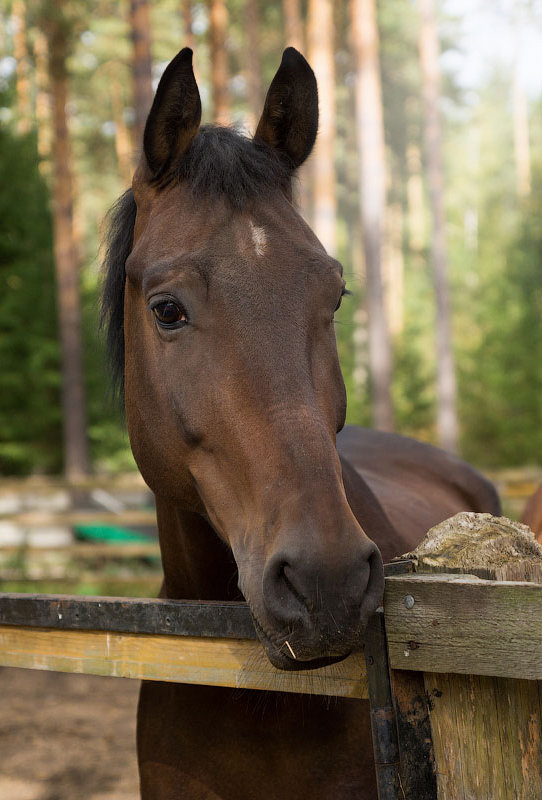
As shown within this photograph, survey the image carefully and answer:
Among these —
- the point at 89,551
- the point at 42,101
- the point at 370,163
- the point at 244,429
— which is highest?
the point at 42,101

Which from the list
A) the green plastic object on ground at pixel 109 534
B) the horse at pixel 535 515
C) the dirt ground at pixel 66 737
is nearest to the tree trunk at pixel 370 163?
the green plastic object on ground at pixel 109 534

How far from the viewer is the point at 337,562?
1645mm

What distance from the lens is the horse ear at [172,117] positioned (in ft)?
7.89

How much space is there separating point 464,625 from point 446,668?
3.9 inches

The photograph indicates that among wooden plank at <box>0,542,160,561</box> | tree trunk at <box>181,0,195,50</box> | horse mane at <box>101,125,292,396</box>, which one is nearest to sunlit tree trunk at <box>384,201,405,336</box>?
tree trunk at <box>181,0,195,50</box>

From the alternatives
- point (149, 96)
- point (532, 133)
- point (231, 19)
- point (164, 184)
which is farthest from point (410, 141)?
point (164, 184)

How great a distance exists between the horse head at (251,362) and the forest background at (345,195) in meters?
0.67

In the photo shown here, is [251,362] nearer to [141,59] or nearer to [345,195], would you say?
[141,59]

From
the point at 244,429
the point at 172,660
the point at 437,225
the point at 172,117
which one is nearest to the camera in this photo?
the point at 244,429

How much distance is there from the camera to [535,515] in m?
4.23

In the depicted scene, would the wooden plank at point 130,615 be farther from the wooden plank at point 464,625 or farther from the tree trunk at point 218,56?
the tree trunk at point 218,56

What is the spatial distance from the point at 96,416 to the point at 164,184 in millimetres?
15659

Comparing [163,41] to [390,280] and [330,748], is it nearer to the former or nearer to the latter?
[390,280]

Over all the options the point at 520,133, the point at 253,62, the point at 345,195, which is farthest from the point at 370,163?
the point at 520,133
